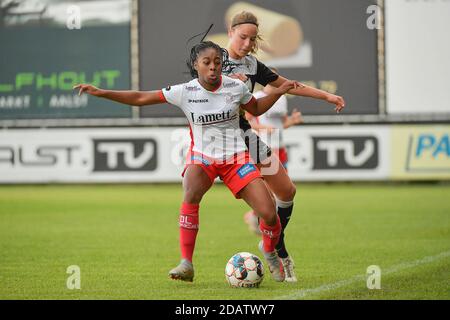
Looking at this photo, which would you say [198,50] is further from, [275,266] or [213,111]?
[275,266]

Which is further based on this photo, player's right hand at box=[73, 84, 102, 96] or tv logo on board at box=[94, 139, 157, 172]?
tv logo on board at box=[94, 139, 157, 172]

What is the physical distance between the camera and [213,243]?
11695mm

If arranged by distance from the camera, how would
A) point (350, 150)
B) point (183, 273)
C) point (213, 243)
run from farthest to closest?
1. point (350, 150)
2. point (213, 243)
3. point (183, 273)

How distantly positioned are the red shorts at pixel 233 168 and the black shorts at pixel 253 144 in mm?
373

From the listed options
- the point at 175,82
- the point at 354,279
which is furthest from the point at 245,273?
the point at 175,82

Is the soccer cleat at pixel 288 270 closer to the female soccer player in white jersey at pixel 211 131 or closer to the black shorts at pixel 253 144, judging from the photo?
the female soccer player in white jersey at pixel 211 131

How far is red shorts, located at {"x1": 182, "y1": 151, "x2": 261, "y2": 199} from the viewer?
27.0 feet

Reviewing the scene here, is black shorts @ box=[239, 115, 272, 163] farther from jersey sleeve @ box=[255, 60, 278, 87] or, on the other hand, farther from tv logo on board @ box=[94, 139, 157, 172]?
tv logo on board @ box=[94, 139, 157, 172]

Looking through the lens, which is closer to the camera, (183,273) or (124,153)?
(183,273)

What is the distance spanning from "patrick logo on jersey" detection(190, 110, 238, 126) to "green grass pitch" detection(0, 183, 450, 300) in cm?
130

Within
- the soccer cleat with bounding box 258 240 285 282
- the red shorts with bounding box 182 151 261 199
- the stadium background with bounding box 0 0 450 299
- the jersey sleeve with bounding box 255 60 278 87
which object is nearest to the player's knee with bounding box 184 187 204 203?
the red shorts with bounding box 182 151 261 199

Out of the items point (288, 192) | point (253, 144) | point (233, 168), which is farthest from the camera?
A: point (288, 192)

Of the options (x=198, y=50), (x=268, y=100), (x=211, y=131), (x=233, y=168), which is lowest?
(x=233, y=168)

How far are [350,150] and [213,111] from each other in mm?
12117
